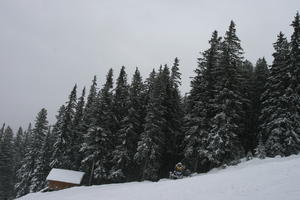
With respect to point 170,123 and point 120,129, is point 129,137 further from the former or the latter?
point 170,123

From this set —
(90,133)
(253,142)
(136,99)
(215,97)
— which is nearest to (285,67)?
(215,97)

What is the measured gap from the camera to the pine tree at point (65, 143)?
45250 millimetres

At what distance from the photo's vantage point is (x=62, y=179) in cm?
3931

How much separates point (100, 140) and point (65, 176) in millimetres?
8076

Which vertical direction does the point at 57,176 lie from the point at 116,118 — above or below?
below

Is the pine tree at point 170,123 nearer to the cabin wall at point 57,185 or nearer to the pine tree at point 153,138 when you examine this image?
the pine tree at point 153,138

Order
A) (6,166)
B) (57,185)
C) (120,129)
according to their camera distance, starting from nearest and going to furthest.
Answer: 1. (120,129)
2. (57,185)
3. (6,166)

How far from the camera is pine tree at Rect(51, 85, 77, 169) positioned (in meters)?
45.2

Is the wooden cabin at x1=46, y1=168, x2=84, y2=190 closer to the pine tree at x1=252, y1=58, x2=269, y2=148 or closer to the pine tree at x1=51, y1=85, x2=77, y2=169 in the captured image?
the pine tree at x1=51, y1=85, x2=77, y2=169

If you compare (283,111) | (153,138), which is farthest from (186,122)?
(283,111)

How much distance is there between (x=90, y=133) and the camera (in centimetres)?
3750

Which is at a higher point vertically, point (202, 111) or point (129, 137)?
point (202, 111)

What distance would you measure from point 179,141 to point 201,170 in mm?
6406

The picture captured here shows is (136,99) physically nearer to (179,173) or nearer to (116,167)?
(116,167)
